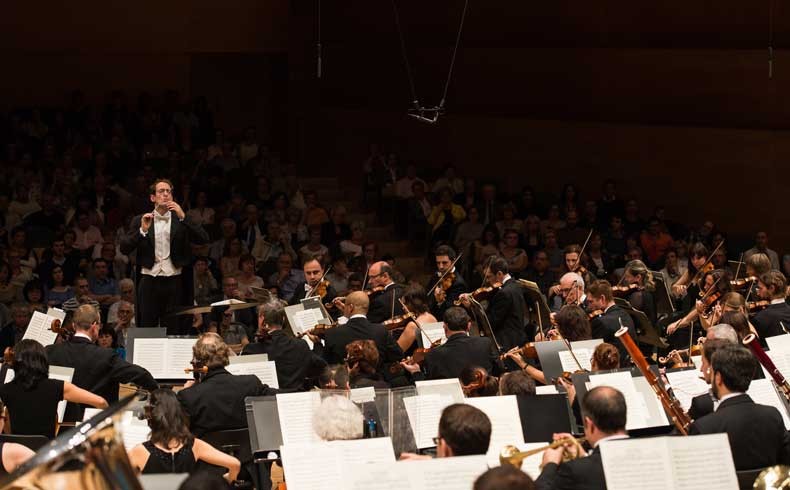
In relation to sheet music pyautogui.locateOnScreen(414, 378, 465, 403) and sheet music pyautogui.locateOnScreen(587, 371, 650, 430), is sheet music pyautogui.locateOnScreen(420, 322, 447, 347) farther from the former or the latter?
sheet music pyautogui.locateOnScreen(587, 371, 650, 430)

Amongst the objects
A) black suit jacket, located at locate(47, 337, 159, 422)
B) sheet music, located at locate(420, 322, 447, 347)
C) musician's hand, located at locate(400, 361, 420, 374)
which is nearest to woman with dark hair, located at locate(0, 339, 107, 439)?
black suit jacket, located at locate(47, 337, 159, 422)

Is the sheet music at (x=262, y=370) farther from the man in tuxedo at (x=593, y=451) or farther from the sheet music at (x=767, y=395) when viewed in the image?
the sheet music at (x=767, y=395)

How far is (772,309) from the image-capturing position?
8.01 metres

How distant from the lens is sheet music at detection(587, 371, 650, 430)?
587 centimetres

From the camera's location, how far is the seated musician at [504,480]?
10.9ft

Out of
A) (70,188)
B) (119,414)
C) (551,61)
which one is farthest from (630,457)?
(551,61)

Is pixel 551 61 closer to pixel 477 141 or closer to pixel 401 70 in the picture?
pixel 477 141

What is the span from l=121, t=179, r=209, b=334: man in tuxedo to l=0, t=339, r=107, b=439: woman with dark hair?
93.5 inches

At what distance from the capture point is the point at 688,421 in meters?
5.66

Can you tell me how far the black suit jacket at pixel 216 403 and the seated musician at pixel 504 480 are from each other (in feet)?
10.2

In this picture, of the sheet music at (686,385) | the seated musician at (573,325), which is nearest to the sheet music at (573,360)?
the seated musician at (573,325)

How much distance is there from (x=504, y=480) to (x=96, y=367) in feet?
13.4

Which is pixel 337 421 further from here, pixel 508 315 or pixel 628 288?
pixel 628 288

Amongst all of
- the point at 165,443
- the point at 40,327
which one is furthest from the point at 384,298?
the point at 165,443
